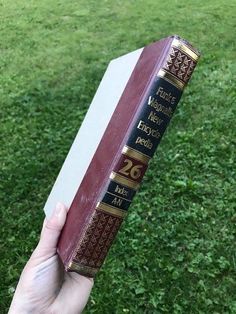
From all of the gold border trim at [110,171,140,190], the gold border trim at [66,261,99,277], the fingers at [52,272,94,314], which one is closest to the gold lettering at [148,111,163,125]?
the gold border trim at [110,171,140,190]

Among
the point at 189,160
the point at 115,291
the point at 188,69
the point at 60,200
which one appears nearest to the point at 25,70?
the point at 189,160

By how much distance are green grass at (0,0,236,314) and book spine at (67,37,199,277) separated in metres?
1.46

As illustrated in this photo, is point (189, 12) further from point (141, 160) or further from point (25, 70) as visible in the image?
point (141, 160)

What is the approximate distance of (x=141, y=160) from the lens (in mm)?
998

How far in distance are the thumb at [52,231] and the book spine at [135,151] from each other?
0.16 metres

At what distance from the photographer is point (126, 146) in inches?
38.4

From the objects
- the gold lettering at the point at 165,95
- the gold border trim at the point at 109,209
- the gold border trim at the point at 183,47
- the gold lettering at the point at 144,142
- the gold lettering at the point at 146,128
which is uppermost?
the gold border trim at the point at 183,47

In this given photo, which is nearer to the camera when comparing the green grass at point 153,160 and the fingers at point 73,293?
the fingers at point 73,293

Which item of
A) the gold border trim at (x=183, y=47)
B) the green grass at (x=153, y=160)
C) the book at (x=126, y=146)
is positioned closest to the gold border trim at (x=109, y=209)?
the book at (x=126, y=146)

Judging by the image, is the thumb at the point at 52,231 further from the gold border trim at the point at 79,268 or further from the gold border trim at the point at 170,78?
the gold border trim at the point at 170,78

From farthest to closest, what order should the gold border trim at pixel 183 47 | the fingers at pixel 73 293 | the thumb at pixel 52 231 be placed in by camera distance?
the fingers at pixel 73 293
the thumb at pixel 52 231
the gold border trim at pixel 183 47

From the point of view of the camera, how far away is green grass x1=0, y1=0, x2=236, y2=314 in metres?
2.46

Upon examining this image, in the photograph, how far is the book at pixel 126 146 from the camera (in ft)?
3.17

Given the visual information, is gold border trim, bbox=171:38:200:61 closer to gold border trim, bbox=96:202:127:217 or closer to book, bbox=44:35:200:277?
book, bbox=44:35:200:277
